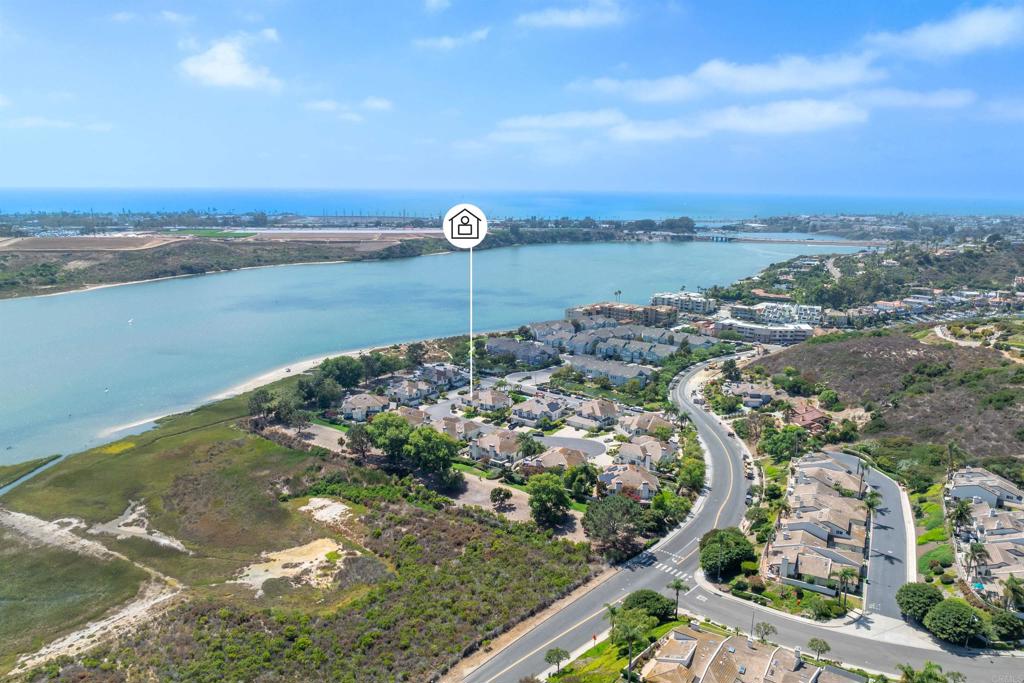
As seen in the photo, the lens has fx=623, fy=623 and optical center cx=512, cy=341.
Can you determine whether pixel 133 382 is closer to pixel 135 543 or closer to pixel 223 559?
pixel 135 543

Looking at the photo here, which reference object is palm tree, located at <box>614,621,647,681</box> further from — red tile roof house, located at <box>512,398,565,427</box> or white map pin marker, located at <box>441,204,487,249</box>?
red tile roof house, located at <box>512,398,565,427</box>

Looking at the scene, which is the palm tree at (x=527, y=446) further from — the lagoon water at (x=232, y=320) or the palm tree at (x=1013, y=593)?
the lagoon water at (x=232, y=320)

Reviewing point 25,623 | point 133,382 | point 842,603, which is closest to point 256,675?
point 25,623

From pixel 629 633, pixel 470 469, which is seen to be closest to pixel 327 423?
pixel 470 469

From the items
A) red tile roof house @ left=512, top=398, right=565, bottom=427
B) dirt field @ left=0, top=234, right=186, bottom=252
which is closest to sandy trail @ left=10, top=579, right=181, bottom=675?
red tile roof house @ left=512, top=398, right=565, bottom=427

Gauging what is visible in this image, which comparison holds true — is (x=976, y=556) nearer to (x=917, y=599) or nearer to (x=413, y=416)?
(x=917, y=599)

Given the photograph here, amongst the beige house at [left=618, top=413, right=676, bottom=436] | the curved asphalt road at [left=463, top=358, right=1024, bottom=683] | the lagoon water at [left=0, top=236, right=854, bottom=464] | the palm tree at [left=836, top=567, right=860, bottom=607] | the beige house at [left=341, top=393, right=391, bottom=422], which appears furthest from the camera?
the lagoon water at [left=0, top=236, right=854, bottom=464]
